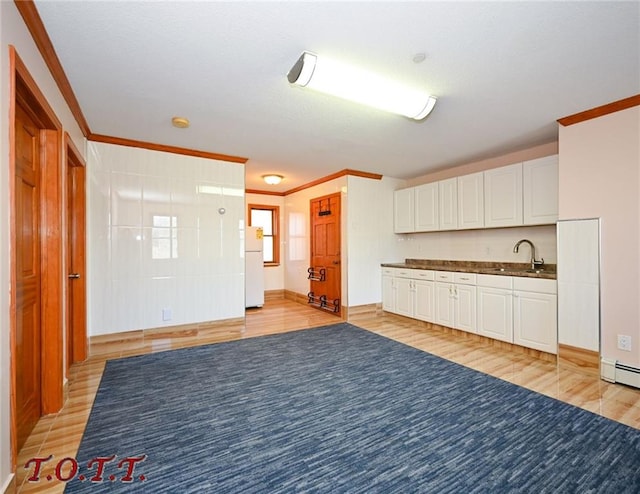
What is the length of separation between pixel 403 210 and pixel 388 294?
1494mm

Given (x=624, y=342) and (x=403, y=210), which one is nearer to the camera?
(x=624, y=342)

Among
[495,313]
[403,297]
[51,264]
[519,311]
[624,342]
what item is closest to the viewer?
[51,264]

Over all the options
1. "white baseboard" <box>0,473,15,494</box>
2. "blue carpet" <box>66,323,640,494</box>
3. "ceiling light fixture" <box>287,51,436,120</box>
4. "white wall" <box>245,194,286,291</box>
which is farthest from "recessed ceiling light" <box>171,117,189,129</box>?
"white wall" <box>245,194,286,291</box>

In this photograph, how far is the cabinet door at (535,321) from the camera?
3.12 m

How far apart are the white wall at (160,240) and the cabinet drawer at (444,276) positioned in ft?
9.25

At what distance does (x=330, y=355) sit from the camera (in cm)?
335

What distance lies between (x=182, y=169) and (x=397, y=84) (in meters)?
2.92

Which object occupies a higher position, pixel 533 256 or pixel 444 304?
pixel 533 256

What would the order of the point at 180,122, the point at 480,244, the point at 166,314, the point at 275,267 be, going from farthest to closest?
the point at 275,267, the point at 480,244, the point at 166,314, the point at 180,122

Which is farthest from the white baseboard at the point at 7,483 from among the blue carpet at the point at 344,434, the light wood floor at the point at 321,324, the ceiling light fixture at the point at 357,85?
the ceiling light fixture at the point at 357,85

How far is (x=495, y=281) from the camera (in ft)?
11.9

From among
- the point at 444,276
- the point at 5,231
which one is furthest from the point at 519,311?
the point at 5,231

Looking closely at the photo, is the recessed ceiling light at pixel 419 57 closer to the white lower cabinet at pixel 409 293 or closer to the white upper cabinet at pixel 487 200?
the white upper cabinet at pixel 487 200

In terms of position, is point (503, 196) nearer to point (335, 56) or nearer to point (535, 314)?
point (535, 314)
